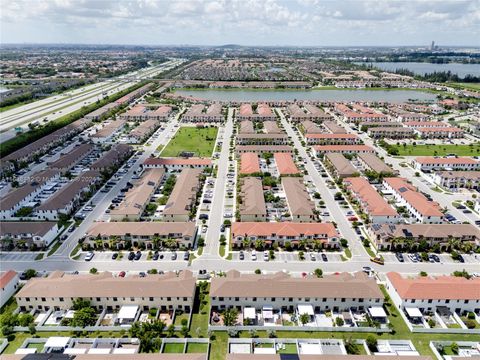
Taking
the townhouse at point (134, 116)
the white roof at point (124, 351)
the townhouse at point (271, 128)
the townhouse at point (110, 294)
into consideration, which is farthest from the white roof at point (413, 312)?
the townhouse at point (134, 116)

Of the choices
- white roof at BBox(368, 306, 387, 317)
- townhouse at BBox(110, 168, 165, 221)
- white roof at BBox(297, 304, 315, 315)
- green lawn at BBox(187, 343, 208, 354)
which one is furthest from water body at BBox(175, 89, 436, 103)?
green lawn at BBox(187, 343, 208, 354)

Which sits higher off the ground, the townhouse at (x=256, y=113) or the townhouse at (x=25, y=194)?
the townhouse at (x=256, y=113)

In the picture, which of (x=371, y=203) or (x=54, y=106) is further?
(x=54, y=106)

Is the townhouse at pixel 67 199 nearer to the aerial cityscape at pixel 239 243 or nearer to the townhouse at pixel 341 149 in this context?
the aerial cityscape at pixel 239 243

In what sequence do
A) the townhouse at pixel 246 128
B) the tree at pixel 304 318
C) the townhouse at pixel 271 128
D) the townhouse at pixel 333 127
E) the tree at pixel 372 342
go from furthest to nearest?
the townhouse at pixel 333 127, the townhouse at pixel 271 128, the townhouse at pixel 246 128, the tree at pixel 304 318, the tree at pixel 372 342

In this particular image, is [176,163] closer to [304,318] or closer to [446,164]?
[304,318]

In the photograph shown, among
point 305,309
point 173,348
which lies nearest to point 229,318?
point 173,348
